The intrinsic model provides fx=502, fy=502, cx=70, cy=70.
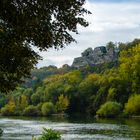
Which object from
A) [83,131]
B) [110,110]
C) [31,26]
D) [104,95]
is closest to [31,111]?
[104,95]

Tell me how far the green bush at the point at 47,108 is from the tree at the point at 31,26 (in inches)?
6260

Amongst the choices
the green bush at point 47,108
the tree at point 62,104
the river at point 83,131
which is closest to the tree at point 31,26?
the river at point 83,131

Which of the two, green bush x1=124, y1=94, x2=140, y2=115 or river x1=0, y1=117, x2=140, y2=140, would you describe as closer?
river x1=0, y1=117, x2=140, y2=140

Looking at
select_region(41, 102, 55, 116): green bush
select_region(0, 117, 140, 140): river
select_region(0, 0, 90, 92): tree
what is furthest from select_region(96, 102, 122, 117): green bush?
select_region(0, 0, 90, 92): tree

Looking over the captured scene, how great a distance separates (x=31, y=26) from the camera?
20.0 metres

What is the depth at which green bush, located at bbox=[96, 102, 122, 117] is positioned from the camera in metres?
145

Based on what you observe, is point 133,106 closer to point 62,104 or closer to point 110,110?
point 110,110

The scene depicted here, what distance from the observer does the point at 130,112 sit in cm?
14000

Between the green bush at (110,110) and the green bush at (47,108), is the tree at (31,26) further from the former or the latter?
the green bush at (47,108)

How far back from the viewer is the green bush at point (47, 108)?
181125mm

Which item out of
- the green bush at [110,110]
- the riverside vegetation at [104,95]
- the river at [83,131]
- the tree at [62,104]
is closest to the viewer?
the river at [83,131]

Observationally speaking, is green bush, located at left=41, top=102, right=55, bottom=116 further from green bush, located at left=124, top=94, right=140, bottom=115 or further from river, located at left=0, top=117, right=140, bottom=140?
river, located at left=0, top=117, right=140, bottom=140

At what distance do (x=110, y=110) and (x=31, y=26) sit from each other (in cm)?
12603

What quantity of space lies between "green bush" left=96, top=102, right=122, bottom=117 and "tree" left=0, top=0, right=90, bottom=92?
123 m
